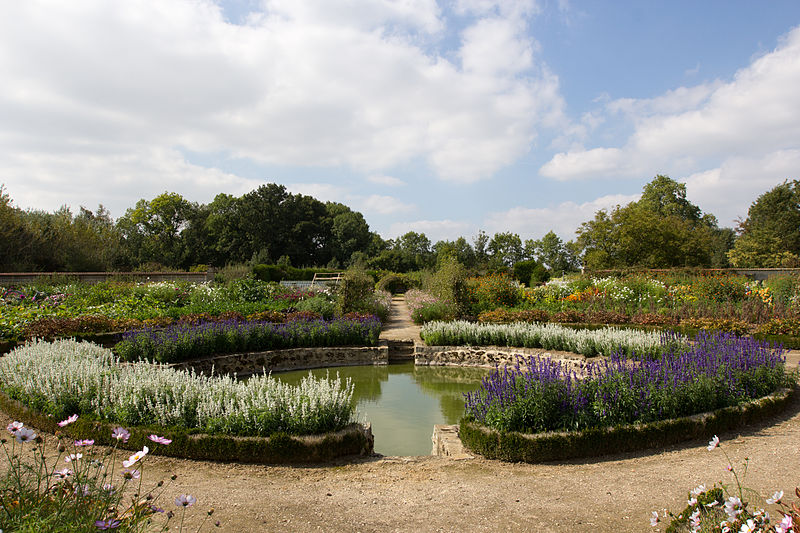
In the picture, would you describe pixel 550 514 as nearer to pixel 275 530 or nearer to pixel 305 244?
pixel 275 530

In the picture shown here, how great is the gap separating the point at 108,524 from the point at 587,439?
4.10m

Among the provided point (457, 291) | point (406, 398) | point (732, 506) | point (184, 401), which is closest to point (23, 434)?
point (732, 506)

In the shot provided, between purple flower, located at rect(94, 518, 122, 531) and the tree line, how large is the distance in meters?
23.2

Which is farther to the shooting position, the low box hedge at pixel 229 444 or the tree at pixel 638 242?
the tree at pixel 638 242

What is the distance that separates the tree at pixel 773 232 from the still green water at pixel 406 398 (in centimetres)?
3089

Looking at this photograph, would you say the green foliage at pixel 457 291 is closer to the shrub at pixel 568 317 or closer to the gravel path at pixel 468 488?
the shrub at pixel 568 317

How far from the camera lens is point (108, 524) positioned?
195 cm

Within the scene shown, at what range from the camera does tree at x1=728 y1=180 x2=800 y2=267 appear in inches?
1288

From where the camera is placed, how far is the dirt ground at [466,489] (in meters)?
3.23

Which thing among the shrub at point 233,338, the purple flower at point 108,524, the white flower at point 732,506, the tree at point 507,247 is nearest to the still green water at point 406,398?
the shrub at point 233,338

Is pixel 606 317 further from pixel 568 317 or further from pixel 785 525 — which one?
pixel 785 525

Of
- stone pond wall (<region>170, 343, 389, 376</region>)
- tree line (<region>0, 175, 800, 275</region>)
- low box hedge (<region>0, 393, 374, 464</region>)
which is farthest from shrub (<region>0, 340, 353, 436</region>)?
tree line (<region>0, 175, 800, 275</region>)

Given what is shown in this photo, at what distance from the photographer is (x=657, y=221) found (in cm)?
2834

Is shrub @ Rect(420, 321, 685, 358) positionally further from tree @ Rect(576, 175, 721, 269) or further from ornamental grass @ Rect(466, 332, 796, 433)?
tree @ Rect(576, 175, 721, 269)
